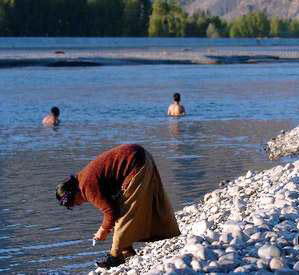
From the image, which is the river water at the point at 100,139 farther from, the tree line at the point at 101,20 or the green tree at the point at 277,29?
the green tree at the point at 277,29

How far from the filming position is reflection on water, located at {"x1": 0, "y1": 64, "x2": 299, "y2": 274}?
1033 centimetres

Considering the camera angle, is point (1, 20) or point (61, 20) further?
point (61, 20)

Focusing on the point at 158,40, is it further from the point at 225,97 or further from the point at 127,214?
the point at 127,214

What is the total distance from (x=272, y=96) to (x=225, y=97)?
5.14 feet

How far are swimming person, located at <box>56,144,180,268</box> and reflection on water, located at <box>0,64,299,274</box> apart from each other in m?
1.40

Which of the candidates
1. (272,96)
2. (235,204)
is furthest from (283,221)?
(272,96)

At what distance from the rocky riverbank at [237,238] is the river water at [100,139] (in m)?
0.97

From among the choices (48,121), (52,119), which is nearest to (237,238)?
(52,119)

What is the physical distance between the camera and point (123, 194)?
7.57 m

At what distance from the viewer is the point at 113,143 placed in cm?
1916

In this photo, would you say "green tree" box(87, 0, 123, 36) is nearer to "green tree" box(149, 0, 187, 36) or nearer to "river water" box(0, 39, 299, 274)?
"green tree" box(149, 0, 187, 36)

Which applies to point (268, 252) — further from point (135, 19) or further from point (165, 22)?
point (165, 22)

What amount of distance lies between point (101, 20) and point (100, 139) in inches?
2814

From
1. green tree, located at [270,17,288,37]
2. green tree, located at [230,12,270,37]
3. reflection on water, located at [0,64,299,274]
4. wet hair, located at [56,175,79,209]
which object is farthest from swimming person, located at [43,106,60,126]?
green tree, located at [270,17,288,37]
